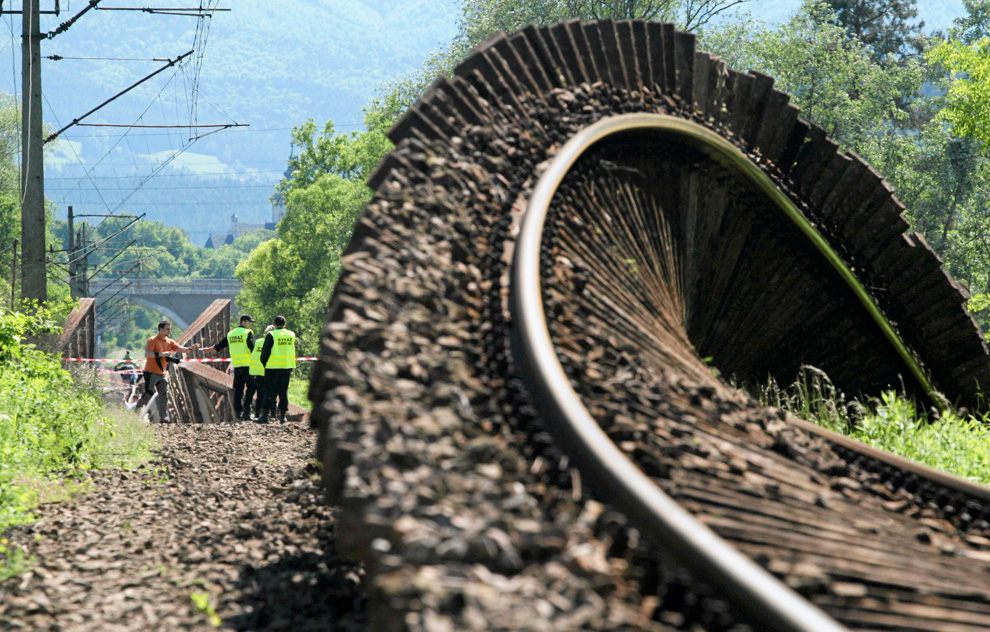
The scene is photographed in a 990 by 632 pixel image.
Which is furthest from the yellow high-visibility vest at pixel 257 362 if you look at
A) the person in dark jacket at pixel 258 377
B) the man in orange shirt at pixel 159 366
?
the man in orange shirt at pixel 159 366

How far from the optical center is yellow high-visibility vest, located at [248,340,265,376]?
13081mm

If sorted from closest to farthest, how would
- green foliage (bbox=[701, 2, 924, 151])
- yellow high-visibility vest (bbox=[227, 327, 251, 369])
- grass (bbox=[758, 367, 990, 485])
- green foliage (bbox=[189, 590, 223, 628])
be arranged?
green foliage (bbox=[189, 590, 223, 628]) → grass (bbox=[758, 367, 990, 485]) → yellow high-visibility vest (bbox=[227, 327, 251, 369]) → green foliage (bbox=[701, 2, 924, 151])

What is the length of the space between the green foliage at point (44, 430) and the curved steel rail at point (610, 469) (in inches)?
124

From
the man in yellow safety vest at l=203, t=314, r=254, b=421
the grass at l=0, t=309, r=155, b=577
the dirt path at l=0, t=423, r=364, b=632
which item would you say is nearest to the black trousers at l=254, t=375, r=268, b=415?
the man in yellow safety vest at l=203, t=314, r=254, b=421

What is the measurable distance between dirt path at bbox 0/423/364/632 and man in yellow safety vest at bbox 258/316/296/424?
19.2 ft

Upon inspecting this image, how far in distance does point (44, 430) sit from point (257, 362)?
5.63 metres

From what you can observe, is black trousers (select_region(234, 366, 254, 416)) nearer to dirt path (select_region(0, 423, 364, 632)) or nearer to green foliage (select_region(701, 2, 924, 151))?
dirt path (select_region(0, 423, 364, 632))

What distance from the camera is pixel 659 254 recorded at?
5.71 m

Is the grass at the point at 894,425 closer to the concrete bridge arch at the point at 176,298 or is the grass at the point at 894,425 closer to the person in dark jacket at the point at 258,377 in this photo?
the person in dark jacket at the point at 258,377

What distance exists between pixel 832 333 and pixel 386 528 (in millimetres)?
5173

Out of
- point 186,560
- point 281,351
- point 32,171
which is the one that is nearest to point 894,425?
point 186,560

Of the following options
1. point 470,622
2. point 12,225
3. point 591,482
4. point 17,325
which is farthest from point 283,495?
point 12,225

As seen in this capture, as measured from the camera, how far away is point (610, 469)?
113 inches

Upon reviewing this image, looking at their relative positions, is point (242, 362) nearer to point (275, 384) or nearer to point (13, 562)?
point (275, 384)
